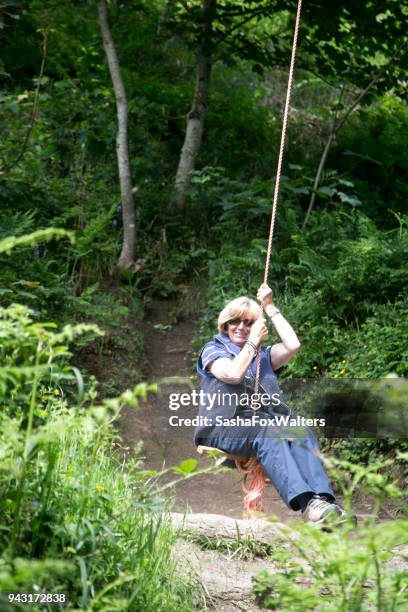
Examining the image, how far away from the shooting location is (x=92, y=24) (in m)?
10.2

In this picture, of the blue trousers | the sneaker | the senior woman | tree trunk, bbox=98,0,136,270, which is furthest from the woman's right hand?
tree trunk, bbox=98,0,136,270

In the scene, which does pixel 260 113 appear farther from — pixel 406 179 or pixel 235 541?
pixel 235 541

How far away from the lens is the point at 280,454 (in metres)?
4.73

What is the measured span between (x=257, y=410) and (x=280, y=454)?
35cm

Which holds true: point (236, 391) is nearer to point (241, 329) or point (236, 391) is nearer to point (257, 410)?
point (257, 410)

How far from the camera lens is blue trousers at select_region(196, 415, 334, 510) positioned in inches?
182

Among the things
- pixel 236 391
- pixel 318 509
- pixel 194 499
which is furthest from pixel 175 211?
pixel 318 509

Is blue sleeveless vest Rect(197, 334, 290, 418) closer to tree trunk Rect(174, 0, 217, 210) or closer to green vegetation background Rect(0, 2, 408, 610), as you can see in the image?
green vegetation background Rect(0, 2, 408, 610)

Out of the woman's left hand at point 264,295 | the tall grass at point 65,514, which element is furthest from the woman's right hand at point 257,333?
the tall grass at point 65,514

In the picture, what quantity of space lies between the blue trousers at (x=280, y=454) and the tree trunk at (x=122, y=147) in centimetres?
399

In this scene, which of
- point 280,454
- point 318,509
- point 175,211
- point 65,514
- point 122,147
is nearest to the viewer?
point 65,514

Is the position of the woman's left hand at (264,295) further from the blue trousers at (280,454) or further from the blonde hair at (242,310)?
the blue trousers at (280,454)

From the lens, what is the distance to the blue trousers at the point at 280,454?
4.63m

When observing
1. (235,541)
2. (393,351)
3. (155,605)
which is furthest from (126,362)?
(155,605)
